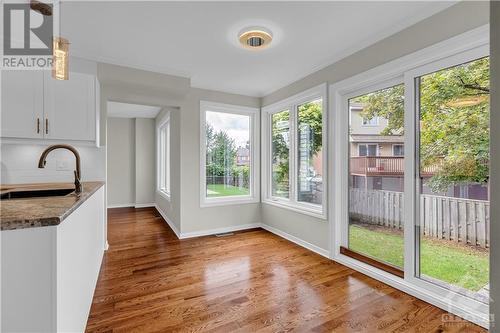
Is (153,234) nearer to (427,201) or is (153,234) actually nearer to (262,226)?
(262,226)

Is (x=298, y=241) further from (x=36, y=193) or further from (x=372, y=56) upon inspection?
(x=36, y=193)

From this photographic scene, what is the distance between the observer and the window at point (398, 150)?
2.48 metres

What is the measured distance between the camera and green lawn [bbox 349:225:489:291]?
199 centimetres

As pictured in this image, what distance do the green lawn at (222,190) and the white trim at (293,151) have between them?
0.48 metres

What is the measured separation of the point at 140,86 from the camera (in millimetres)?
3449

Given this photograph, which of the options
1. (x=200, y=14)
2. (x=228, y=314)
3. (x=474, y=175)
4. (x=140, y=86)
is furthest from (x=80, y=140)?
(x=474, y=175)

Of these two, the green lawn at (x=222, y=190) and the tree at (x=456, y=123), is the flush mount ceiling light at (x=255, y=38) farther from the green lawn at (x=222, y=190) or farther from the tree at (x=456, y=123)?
the green lawn at (x=222, y=190)

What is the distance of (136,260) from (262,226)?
232 centimetres

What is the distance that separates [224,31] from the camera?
8.16 ft

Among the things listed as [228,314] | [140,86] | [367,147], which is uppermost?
[140,86]

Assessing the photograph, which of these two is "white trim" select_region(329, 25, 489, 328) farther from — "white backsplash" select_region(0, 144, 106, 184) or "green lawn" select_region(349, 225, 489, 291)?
"white backsplash" select_region(0, 144, 106, 184)

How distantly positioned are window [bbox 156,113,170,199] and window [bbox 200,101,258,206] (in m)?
1.73

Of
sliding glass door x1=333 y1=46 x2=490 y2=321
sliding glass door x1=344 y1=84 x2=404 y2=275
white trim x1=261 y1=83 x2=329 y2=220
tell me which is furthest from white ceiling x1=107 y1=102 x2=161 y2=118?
sliding glass door x1=333 y1=46 x2=490 y2=321

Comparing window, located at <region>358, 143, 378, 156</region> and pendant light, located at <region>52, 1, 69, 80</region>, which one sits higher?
pendant light, located at <region>52, 1, 69, 80</region>
